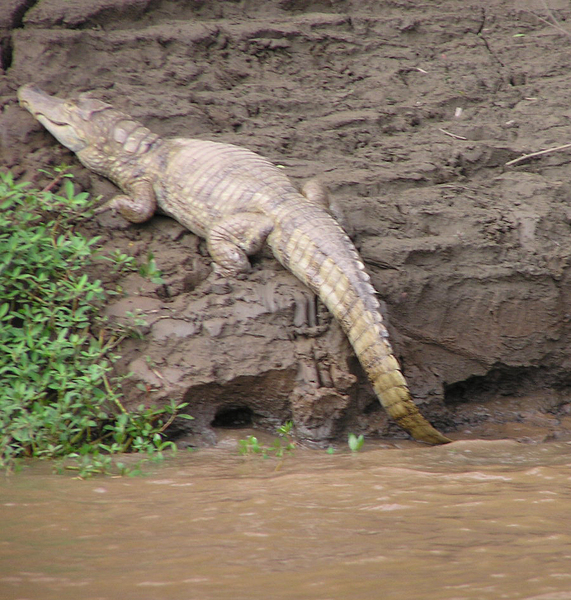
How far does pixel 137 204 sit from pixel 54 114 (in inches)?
38.9

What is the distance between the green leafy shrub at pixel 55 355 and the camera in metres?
3.73

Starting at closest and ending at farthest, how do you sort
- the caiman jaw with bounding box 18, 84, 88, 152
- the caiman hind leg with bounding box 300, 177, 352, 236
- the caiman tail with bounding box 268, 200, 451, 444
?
the caiman tail with bounding box 268, 200, 451, 444, the caiman hind leg with bounding box 300, 177, 352, 236, the caiman jaw with bounding box 18, 84, 88, 152

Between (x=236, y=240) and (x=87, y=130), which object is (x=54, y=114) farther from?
(x=236, y=240)

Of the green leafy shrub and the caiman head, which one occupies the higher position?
the caiman head

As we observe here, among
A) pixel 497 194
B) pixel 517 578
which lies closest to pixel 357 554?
pixel 517 578

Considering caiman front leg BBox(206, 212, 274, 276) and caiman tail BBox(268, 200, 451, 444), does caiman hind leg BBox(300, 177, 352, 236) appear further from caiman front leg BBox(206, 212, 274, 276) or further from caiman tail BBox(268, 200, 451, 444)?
caiman front leg BBox(206, 212, 274, 276)

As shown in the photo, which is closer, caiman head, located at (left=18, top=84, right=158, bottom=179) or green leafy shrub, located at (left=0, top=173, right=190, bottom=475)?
green leafy shrub, located at (left=0, top=173, right=190, bottom=475)

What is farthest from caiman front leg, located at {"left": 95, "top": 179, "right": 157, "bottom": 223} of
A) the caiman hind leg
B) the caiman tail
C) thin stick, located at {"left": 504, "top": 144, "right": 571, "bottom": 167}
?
thin stick, located at {"left": 504, "top": 144, "right": 571, "bottom": 167}

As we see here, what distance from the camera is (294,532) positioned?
8.16 ft

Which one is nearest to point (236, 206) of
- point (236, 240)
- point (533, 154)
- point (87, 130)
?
point (236, 240)

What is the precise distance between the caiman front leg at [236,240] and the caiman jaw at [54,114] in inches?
54.9

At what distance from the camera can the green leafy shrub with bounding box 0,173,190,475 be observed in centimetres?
373

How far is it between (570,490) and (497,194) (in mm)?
2895

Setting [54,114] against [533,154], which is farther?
[533,154]
